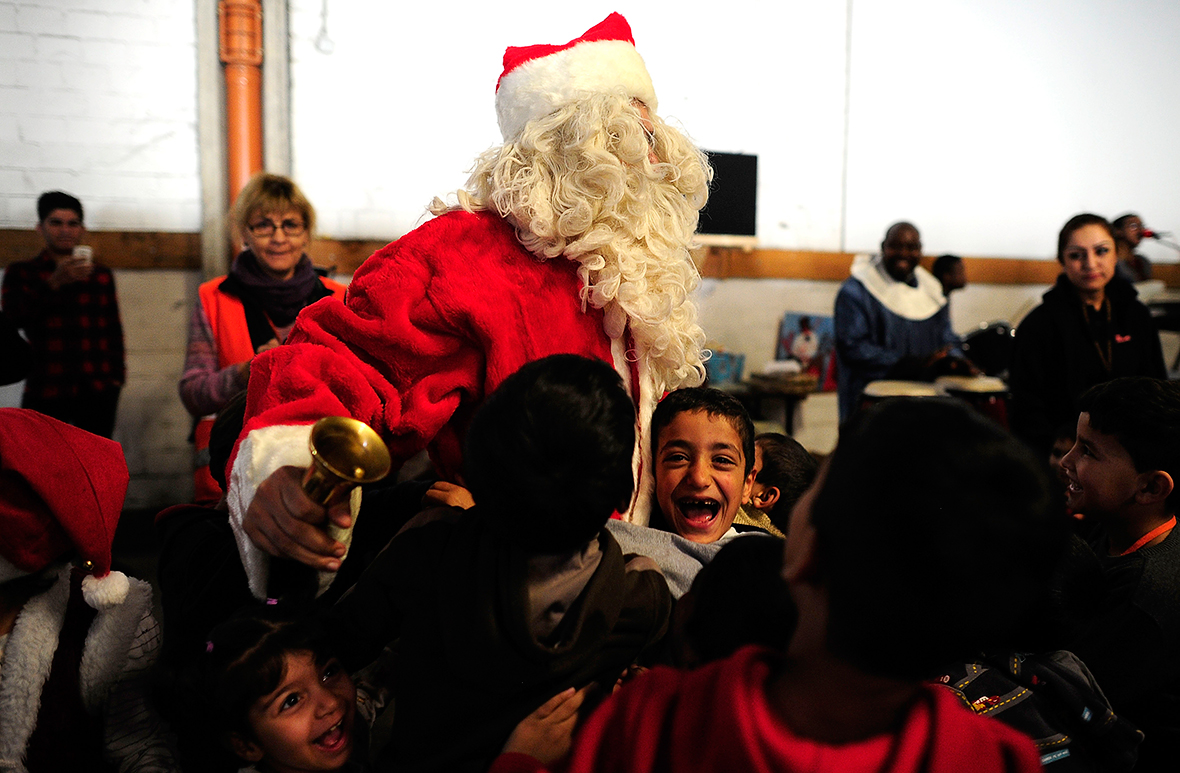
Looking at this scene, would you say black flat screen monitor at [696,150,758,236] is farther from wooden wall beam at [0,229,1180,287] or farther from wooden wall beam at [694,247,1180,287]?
wooden wall beam at [694,247,1180,287]

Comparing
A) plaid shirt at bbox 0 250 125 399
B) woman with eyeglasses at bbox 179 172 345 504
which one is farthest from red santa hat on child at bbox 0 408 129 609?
plaid shirt at bbox 0 250 125 399

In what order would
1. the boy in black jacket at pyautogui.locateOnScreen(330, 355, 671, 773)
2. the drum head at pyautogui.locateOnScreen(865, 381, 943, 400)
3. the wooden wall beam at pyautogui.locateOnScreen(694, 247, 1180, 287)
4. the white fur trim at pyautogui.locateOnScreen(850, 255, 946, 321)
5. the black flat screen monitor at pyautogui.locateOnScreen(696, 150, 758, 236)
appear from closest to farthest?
the boy in black jacket at pyautogui.locateOnScreen(330, 355, 671, 773), the drum head at pyautogui.locateOnScreen(865, 381, 943, 400), the black flat screen monitor at pyautogui.locateOnScreen(696, 150, 758, 236), the white fur trim at pyautogui.locateOnScreen(850, 255, 946, 321), the wooden wall beam at pyautogui.locateOnScreen(694, 247, 1180, 287)

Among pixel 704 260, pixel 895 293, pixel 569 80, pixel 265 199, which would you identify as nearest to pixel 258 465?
pixel 569 80

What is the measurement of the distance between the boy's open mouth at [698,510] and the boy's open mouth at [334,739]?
717 mm

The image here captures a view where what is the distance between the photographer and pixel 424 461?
2176 millimetres

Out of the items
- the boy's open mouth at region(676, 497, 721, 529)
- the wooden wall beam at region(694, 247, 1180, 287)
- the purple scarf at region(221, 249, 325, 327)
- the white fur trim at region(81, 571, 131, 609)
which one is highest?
the wooden wall beam at region(694, 247, 1180, 287)

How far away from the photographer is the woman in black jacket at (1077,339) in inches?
125

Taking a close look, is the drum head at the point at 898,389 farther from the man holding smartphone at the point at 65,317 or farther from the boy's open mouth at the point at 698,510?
the man holding smartphone at the point at 65,317

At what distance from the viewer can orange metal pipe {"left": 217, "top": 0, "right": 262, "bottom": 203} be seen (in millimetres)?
4250

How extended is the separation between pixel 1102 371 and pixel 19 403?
4.98m

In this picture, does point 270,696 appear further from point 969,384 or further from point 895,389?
point 969,384

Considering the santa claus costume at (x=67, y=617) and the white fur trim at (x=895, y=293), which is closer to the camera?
the santa claus costume at (x=67, y=617)

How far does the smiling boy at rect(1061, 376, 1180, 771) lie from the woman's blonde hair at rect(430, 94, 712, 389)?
83 centimetres

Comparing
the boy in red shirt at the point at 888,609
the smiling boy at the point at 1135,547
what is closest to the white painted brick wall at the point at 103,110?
the smiling boy at the point at 1135,547
